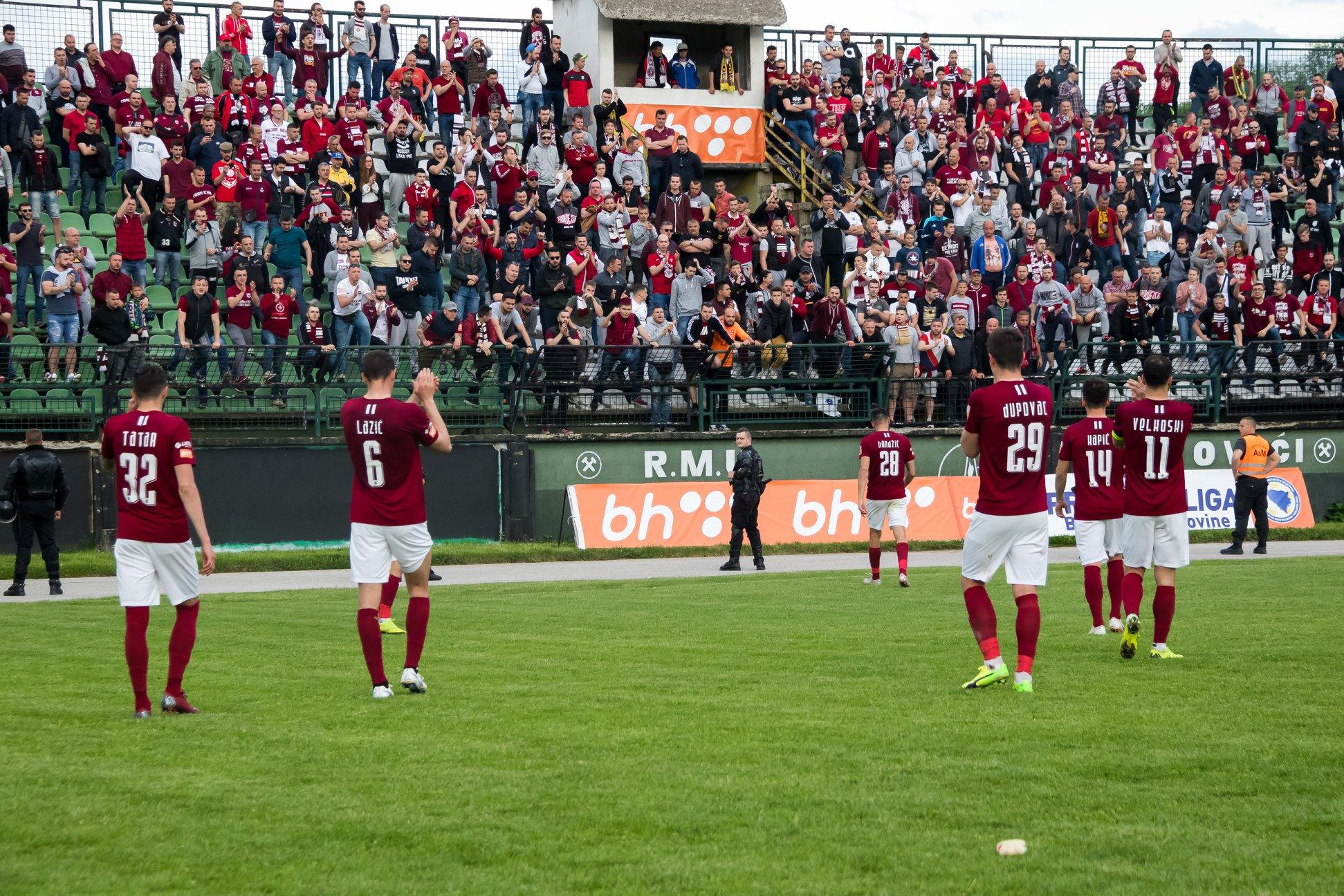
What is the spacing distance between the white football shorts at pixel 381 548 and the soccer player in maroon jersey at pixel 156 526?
0.97 meters

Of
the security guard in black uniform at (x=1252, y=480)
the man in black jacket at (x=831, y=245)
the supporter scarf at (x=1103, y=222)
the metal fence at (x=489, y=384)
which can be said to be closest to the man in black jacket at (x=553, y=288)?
the metal fence at (x=489, y=384)

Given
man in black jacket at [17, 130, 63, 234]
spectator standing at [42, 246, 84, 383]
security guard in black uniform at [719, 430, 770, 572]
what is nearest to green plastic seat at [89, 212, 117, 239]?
man in black jacket at [17, 130, 63, 234]

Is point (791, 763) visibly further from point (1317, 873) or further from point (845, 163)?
point (845, 163)

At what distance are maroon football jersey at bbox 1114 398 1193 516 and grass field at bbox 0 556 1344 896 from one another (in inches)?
47.7

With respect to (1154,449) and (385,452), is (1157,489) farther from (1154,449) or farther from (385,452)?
(385,452)

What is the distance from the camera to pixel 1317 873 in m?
5.52

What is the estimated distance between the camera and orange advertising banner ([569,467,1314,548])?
80.4ft

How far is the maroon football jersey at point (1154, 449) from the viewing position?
11047 millimetres

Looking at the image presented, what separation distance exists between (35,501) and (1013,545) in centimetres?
1400

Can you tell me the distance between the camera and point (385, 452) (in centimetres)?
965

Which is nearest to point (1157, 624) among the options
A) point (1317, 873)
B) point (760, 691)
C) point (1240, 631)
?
point (1240, 631)

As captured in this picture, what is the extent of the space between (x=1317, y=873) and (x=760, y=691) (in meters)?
4.67

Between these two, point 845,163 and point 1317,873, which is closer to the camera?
point 1317,873

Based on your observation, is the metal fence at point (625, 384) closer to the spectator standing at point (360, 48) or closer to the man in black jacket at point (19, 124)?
the man in black jacket at point (19, 124)
